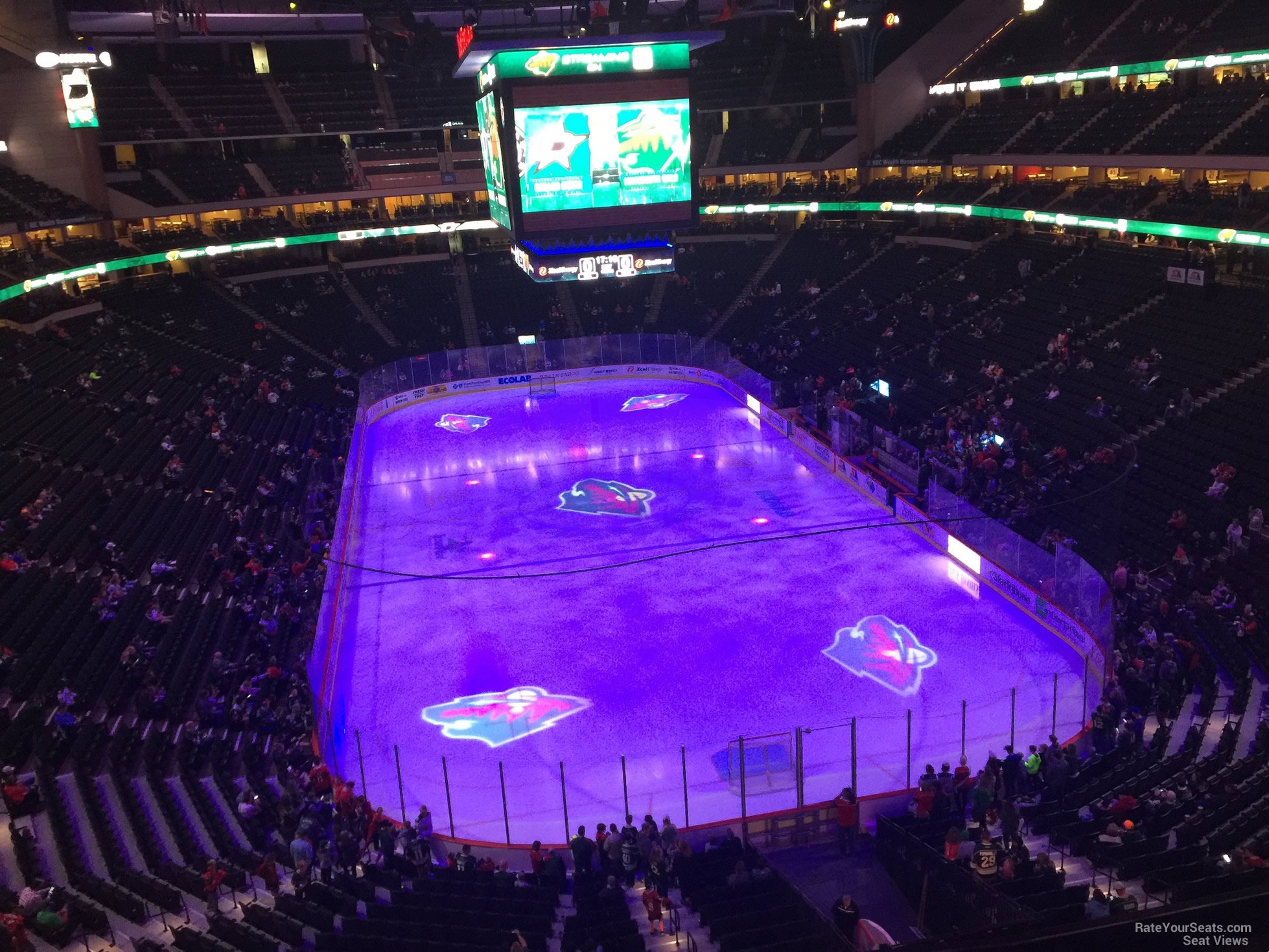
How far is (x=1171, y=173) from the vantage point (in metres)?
34.6

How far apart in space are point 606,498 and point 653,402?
1154cm

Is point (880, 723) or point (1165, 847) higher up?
point (1165, 847)

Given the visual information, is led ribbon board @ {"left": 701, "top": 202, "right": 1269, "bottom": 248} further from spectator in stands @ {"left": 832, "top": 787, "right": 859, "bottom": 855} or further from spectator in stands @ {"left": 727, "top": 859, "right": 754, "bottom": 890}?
spectator in stands @ {"left": 727, "top": 859, "right": 754, "bottom": 890}

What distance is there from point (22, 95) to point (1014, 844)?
4348 centimetres

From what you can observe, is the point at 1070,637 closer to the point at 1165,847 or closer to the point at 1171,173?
the point at 1165,847

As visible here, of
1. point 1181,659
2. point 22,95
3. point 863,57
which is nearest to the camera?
point 1181,659

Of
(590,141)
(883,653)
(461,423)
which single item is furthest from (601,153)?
(461,423)

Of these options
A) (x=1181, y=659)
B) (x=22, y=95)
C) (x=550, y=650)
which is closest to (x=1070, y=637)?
(x=1181, y=659)

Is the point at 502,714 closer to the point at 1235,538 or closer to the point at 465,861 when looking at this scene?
the point at 465,861

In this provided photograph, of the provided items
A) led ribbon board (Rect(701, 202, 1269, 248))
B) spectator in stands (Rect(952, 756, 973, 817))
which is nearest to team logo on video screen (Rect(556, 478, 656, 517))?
spectator in stands (Rect(952, 756, 973, 817))

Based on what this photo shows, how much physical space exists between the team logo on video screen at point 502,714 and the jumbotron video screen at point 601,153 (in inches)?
464

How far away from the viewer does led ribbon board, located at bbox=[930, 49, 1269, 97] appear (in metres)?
31.3

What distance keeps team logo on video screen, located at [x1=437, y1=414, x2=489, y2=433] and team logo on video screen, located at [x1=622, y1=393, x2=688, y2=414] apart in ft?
17.8

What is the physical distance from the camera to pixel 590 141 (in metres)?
24.4
